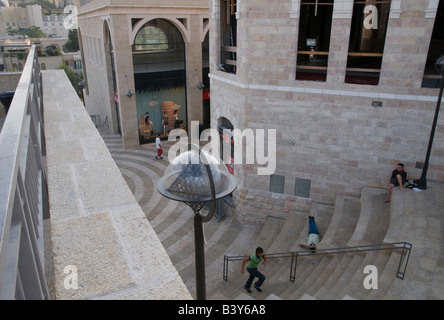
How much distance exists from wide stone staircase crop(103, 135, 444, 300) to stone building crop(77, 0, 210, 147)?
27.1 feet

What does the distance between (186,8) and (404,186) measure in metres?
14.5

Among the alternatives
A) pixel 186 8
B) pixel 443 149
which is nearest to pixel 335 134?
pixel 443 149

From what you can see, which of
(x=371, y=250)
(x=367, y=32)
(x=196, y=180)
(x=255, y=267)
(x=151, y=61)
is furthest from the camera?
(x=151, y=61)

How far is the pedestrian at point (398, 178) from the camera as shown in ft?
30.6

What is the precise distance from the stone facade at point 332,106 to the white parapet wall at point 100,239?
7.37 metres

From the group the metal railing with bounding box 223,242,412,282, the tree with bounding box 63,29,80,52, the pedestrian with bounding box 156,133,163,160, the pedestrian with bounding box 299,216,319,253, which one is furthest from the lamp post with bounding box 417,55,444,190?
the tree with bounding box 63,29,80,52

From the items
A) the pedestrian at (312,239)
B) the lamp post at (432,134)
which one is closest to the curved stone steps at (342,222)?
the pedestrian at (312,239)

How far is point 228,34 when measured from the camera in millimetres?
12203

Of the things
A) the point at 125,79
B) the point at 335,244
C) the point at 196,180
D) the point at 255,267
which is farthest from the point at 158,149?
the point at 196,180

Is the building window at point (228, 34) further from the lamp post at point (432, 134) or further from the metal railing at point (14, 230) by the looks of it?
the metal railing at point (14, 230)

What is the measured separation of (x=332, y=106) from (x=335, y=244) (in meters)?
3.86

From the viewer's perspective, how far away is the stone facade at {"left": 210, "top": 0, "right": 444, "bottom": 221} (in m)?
8.81

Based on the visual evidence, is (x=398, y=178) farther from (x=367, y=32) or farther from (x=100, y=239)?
(x=367, y=32)
